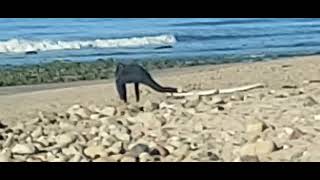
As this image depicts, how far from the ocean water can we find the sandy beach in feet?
11.8

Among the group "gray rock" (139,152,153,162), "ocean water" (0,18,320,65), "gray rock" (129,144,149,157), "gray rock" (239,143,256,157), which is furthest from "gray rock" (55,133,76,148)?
"ocean water" (0,18,320,65)

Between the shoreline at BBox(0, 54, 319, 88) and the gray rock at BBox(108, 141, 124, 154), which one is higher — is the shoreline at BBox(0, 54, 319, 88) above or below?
below

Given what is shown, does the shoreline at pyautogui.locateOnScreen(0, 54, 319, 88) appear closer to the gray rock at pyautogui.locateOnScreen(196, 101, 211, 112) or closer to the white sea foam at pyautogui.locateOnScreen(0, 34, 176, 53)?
the white sea foam at pyautogui.locateOnScreen(0, 34, 176, 53)

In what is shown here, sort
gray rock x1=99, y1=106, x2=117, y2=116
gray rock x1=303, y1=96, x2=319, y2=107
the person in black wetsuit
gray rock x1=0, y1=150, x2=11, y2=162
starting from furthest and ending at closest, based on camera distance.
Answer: the person in black wetsuit
gray rock x1=99, y1=106, x2=117, y2=116
gray rock x1=303, y1=96, x2=319, y2=107
gray rock x1=0, y1=150, x2=11, y2=162

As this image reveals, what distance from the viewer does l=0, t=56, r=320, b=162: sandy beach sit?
10.6 feet

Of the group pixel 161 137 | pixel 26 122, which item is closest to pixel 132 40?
pixel 26 122

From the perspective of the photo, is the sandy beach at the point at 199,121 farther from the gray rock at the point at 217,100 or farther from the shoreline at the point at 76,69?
the shoreline at the point at 76,69

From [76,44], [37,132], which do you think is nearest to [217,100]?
[37,132]

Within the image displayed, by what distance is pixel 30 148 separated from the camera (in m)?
3.52

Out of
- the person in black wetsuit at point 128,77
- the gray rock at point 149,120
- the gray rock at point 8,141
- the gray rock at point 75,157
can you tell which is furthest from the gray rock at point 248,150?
the person in black wetsuit at point 128,77

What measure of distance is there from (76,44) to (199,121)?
25.6 feet
